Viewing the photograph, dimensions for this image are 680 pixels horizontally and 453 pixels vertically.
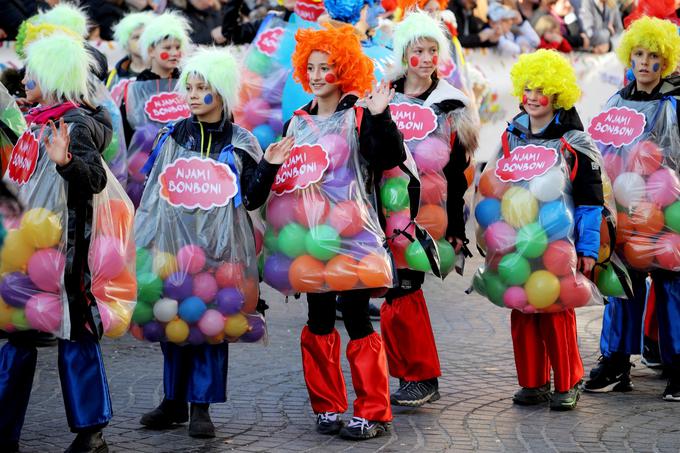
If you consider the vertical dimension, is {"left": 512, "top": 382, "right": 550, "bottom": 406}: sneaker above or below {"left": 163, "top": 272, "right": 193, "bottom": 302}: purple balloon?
below

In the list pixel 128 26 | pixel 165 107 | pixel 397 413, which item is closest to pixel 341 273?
pixel 397 413

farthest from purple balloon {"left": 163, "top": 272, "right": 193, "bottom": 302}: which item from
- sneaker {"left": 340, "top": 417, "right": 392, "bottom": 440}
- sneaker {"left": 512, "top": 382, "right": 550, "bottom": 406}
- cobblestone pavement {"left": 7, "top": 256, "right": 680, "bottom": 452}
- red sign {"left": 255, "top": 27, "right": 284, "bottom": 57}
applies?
red sign {"left": 255, "top": 27, "right": 284, "bottom": 57}

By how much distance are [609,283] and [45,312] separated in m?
2.89

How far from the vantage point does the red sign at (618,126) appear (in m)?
6.60

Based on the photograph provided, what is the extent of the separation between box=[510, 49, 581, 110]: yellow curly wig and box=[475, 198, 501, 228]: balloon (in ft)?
1.95

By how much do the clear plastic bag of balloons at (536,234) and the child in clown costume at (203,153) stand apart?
1.33 m

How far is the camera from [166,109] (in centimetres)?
841

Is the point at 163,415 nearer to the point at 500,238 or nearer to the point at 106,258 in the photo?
the point at 106,258

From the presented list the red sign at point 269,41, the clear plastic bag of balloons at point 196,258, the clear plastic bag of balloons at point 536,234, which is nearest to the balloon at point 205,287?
the clear plastic bag of balloons at point 196,258

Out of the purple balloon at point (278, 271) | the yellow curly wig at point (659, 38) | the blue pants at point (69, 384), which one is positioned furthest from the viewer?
the yellow curly wig at point (659, 38)

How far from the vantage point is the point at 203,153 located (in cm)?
564

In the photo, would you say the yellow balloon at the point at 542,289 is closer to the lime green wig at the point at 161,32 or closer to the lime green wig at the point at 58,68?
the lime green wig at the point at 58,68

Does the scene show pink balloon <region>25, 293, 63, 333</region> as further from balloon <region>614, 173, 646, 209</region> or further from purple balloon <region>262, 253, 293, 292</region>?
balloon <region>614, 173, 646, 209</region>

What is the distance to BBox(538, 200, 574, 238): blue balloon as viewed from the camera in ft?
20.0
